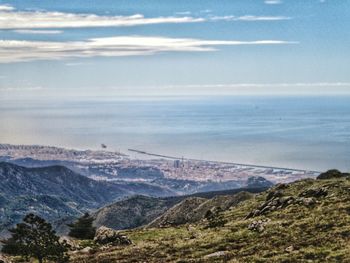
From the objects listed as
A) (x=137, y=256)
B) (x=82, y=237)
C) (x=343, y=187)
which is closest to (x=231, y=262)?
(x=137, y=256)

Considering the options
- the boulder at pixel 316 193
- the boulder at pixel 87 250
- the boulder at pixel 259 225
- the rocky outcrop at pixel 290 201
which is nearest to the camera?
the boulder at pixel 259 225

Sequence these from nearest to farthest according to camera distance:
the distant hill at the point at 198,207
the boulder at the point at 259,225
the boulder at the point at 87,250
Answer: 1. the boulder at the point at 259,225
2. the boulder at the point at 87,250
3. the distant hill at the point at 198,207

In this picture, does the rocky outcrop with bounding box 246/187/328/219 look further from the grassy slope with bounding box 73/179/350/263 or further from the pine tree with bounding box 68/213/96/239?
the pine tree with bounding box 68/213/96/239

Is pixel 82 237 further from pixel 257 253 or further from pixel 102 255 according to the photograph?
pixel 257 253

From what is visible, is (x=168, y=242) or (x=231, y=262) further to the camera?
(x=168, y=242)

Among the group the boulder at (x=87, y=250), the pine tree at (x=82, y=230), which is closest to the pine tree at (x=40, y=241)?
the boulder at (x=87, y=250)

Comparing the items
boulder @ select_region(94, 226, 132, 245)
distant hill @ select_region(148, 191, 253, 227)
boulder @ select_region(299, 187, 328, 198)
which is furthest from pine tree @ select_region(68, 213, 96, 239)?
boulder @ select_region(299, 187, 328, 198)

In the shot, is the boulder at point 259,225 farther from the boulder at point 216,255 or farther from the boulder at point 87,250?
the boulder at point 87,250

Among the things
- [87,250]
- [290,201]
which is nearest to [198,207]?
[290,201]

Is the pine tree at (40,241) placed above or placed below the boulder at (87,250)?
above
